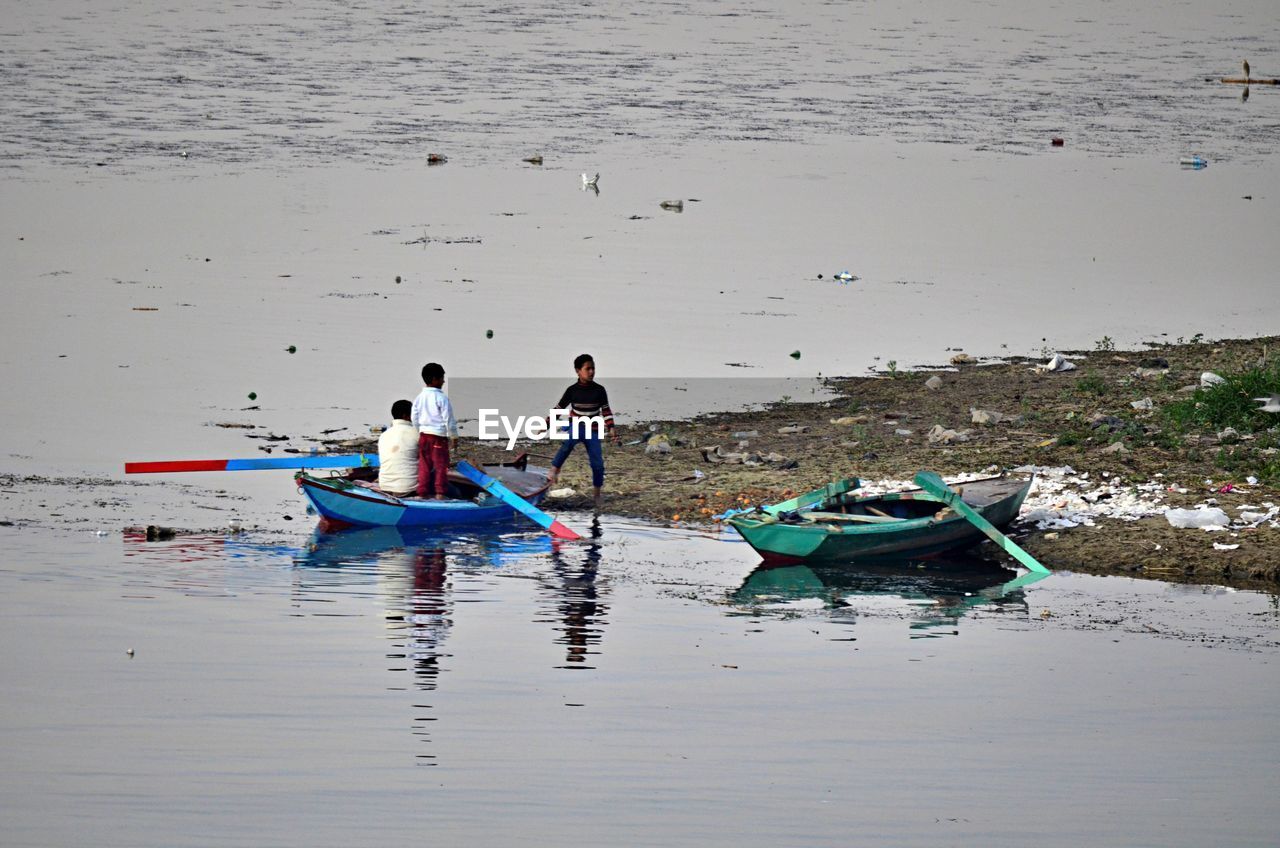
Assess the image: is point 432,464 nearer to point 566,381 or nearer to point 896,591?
point 896,591

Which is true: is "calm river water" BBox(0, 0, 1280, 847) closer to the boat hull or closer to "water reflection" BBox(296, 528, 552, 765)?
"water reflection" BBox(296, 528, 552, 765)

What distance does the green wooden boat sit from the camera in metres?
14.7

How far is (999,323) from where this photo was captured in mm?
23953

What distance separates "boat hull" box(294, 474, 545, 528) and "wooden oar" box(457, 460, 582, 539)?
200mm

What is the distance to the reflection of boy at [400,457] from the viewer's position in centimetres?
1616

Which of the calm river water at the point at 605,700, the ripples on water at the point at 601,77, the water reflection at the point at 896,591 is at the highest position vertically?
the ripples on water at the point at 601,77

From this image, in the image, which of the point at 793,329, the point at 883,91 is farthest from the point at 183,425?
the point at 883,91

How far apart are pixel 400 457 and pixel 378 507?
53cm

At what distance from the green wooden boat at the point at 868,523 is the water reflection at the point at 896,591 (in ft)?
0.49

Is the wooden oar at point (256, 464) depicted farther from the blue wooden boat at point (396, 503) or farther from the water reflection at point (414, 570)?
Answer: the water reflection at point (414, 570)

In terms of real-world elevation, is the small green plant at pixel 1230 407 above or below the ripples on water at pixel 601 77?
below

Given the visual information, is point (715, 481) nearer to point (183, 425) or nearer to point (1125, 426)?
point (1125, 426)

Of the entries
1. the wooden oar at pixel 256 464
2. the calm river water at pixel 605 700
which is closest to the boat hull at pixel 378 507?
the wooden oar at pixel 256 464

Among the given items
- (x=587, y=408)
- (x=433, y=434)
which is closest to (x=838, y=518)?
(x=587, y=408)
